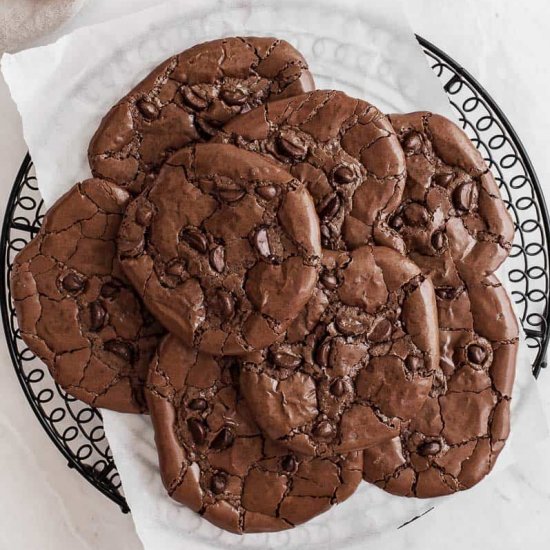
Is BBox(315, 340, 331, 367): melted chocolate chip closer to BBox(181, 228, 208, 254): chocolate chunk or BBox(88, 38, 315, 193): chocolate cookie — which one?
BBox(181, 228, 208, 254): chocolate chunk

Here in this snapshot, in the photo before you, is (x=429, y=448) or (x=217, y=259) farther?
(x=429, y=448)

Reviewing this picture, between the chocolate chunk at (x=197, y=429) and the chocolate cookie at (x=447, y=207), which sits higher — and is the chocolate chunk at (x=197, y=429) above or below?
below

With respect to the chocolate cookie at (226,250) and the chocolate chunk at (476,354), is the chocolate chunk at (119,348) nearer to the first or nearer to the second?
the chocolate cookie at (226,250)

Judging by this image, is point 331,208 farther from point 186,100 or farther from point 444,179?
point 186,100

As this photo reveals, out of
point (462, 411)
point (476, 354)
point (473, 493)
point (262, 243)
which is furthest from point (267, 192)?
point (473, 493)

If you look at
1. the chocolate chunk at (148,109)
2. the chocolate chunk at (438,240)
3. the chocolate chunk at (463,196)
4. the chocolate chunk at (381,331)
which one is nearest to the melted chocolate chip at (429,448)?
the chocolate chunk at (381,331)

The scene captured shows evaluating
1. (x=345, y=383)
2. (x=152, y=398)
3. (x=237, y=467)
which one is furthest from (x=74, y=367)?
(x=345, y=383)

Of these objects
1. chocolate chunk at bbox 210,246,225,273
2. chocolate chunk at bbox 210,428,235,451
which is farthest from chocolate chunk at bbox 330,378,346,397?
chocolate chunk at bbox 210,246,225,273
